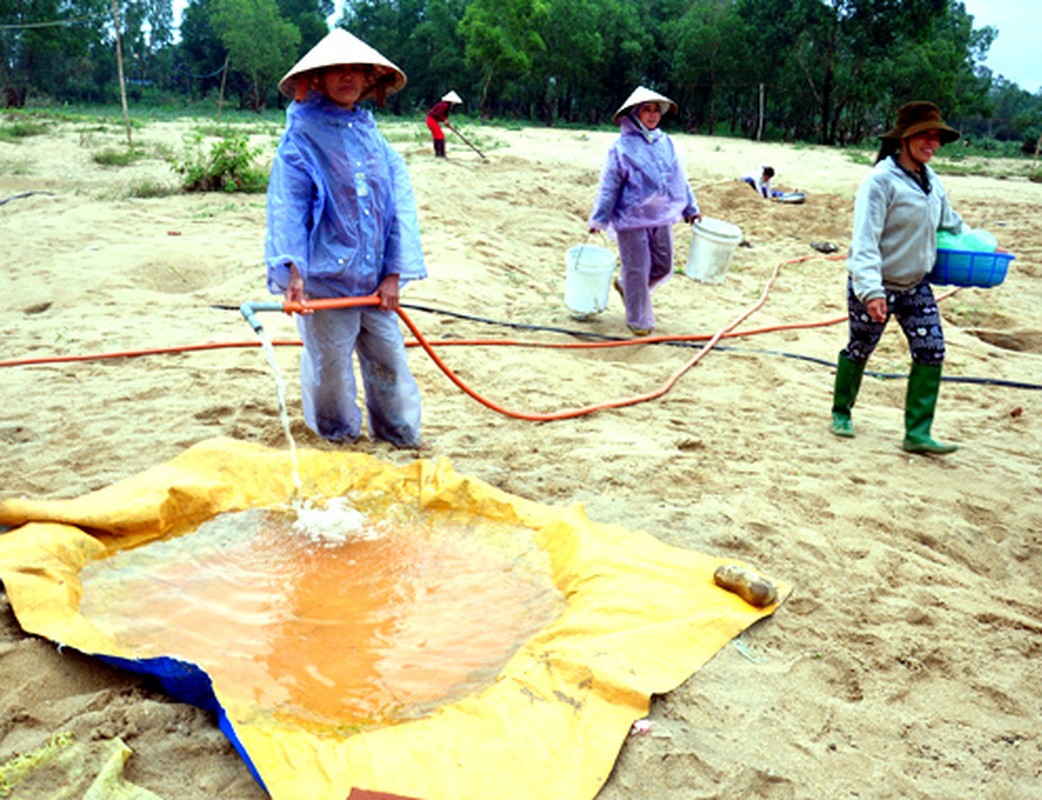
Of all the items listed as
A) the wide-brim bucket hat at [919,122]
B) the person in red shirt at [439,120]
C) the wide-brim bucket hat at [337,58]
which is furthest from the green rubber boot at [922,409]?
the person in red shirt at [439,120]

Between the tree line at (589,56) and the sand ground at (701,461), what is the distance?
19313mm

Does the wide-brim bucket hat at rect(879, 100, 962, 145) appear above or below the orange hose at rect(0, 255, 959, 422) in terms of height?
above

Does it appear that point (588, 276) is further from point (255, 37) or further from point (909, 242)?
point (255, 37)

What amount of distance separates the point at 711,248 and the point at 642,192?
0.68 metres

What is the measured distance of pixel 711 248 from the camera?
20.0 feet

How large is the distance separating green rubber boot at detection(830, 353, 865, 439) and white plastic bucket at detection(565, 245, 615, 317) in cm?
217

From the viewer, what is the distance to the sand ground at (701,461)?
2182mm

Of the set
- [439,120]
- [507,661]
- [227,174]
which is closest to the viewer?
[507,661]

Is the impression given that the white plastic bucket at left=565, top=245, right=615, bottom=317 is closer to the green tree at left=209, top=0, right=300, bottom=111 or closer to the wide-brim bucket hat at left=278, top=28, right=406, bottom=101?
the wide-brim bucket hat at left=278, top=28, right=406, bottom=101

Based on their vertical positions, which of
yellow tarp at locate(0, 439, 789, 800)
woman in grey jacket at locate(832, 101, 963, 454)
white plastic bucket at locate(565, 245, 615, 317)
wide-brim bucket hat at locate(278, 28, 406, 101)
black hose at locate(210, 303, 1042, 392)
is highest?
wide-brim bucket hat at locate(278, 28, 406, 101)

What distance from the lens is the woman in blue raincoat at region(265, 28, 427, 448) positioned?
3363mm

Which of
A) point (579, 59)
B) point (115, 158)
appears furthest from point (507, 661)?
point (579, 59)

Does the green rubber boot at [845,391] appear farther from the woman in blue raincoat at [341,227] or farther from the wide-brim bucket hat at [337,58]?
the wide-brim bucket hat at [337,58]

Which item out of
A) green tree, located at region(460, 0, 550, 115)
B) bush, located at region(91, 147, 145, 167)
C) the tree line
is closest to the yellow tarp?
bush, located at region(91, 147, 145, 167)
